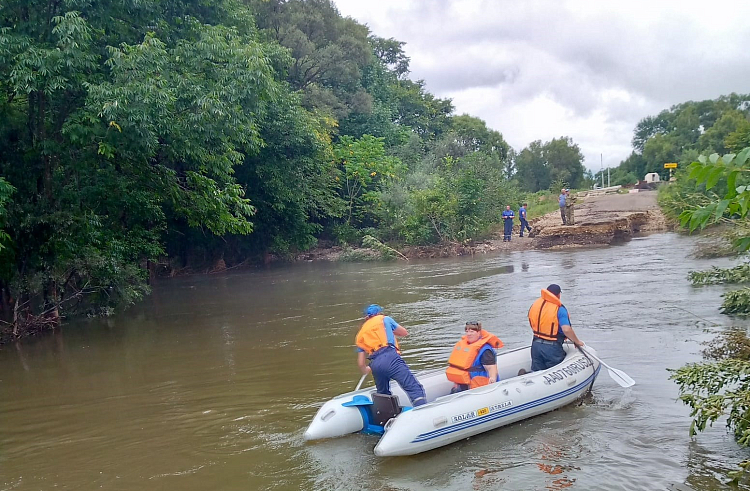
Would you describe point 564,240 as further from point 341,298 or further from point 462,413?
point 462,413

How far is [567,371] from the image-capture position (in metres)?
7.50

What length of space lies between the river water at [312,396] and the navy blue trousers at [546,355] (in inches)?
23.6

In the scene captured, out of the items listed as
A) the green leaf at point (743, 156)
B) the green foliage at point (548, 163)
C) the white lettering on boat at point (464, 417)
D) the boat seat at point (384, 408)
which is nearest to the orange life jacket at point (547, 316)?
the white lettering on boat at point (464, 417)

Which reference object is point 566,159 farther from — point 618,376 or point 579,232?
point 618,376

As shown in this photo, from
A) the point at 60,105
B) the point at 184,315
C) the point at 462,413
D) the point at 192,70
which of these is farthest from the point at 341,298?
the point at 462,413

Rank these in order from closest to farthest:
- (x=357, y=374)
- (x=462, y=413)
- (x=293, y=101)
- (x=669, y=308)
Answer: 1. (x=462, y=413)
2. (x=357, y=374)
3. (x=669, y=308)
4. (x=293, y=101)

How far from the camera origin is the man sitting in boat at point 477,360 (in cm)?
711

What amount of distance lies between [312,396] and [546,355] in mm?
2897

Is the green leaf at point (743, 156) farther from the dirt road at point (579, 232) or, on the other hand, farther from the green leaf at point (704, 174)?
the dirt road at point (579, 232)

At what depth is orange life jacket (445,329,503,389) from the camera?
712cm

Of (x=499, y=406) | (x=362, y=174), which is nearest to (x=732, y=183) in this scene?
(x=499, y=406)

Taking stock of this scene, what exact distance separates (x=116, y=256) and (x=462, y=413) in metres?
10.0

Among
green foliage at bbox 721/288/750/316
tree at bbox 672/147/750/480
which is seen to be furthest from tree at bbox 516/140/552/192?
tree at bbox 672/147/750/480

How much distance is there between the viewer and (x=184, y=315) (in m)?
15.4
